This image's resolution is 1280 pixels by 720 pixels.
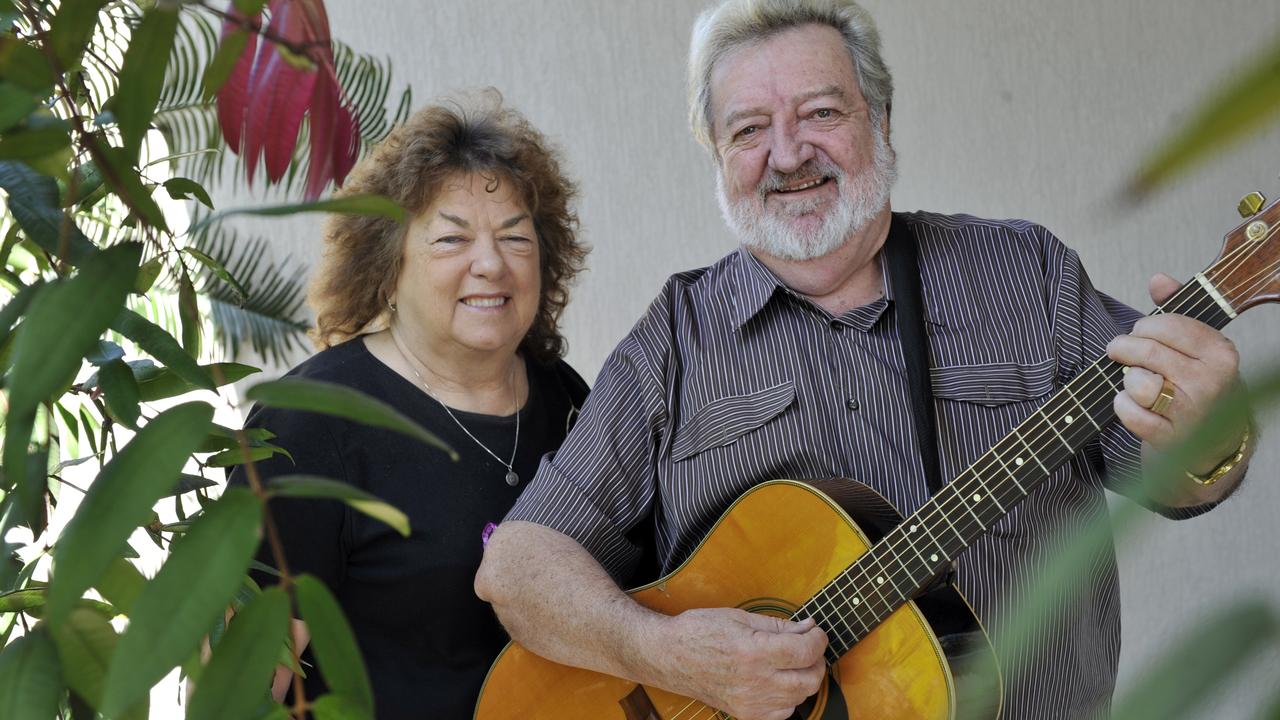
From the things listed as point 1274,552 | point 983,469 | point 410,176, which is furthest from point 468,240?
point 1274,552

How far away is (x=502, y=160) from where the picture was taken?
6.59 feet

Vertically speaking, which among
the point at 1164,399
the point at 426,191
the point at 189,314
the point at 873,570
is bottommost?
the point at 873,570

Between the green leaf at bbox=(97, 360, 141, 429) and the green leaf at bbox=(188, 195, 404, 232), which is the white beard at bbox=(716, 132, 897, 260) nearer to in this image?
the green leaf at bbox=(97, 360, 141, 429)

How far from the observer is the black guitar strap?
1656 mm

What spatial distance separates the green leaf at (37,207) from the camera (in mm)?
554

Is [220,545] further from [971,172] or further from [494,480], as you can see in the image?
[971,172]

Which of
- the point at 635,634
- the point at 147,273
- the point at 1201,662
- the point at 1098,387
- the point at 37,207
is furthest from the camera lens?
the point at 635,634

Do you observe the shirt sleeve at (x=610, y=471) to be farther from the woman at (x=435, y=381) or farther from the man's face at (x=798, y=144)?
the man's face at (x=798, y=144)

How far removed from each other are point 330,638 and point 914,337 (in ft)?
4.66

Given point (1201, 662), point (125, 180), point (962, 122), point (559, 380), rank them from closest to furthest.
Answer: point (1201, 662), point (125, 180), point (559, 380), point (962, 122)

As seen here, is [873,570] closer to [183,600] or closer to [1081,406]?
[1081,406]

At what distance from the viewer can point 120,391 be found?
1.96 feet

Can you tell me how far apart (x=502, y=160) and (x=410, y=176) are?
0.16m

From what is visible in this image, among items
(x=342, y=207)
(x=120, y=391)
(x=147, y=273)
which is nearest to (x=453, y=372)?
(x=147, y=273)
